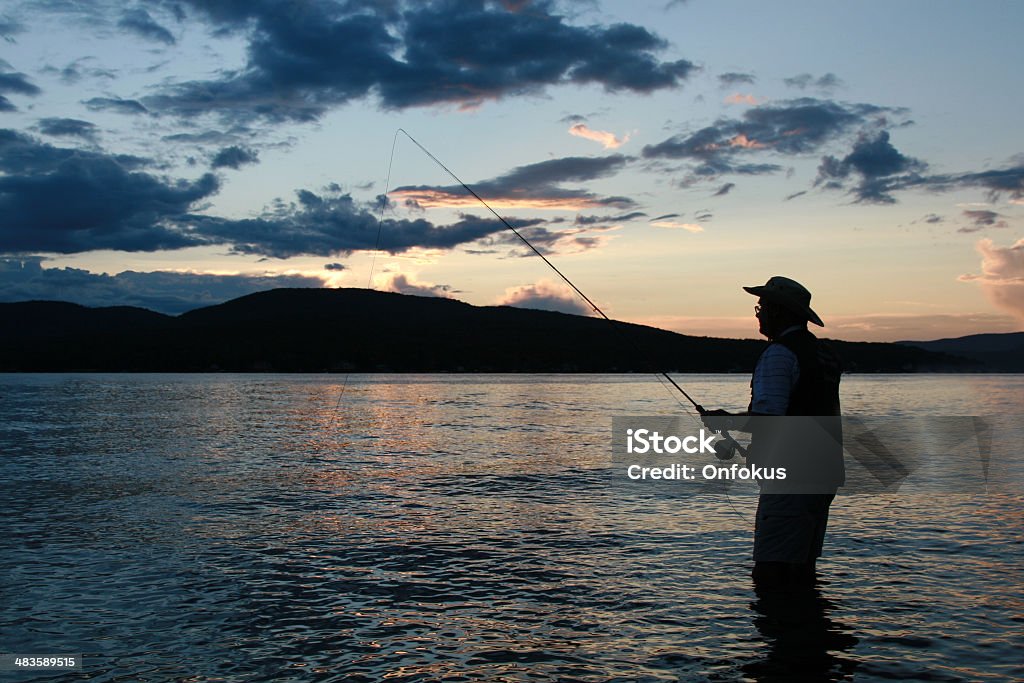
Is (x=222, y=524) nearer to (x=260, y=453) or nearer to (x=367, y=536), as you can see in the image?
(x=367, y=536)

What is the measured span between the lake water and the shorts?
82 cm

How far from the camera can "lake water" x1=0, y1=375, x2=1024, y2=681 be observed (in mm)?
7020

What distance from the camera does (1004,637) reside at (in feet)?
25.1

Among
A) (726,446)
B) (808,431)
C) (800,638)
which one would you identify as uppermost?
(808,431)

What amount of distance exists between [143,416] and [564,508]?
37118mm

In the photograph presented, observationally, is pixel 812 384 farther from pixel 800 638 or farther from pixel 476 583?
pixel 476 583

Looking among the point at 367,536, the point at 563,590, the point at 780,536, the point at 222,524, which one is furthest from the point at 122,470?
the point at 780,536

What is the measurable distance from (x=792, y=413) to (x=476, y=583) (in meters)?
4.55

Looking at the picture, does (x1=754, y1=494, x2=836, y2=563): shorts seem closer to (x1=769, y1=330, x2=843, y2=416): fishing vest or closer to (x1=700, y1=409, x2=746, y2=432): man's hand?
(x1=700, y1=409, x2=746, y2=432): man's hand

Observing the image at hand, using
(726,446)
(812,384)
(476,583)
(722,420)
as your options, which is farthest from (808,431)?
(476,583)

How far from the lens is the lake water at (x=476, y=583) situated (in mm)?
7020

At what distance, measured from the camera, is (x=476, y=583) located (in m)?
9.66

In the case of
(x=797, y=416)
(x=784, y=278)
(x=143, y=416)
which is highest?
(x=784, y=278)

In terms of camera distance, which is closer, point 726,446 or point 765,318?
point 765,318
